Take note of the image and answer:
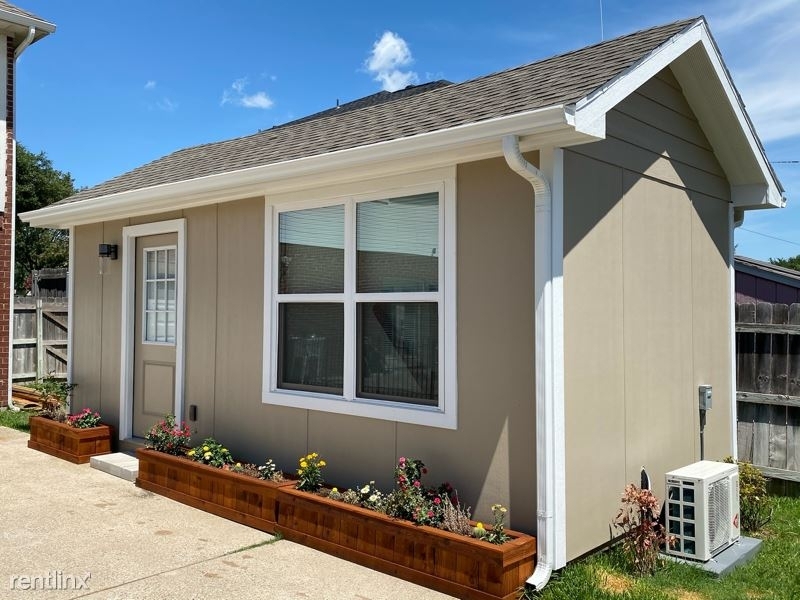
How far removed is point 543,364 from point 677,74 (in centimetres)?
273

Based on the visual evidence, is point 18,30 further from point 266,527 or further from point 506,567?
point 506,567

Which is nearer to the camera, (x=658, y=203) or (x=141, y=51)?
(x=658, y=203)

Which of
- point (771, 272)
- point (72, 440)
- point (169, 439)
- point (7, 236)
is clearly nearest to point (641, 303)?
point (169, 439)

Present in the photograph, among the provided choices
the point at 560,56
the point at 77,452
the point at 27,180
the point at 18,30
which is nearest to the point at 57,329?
the point at 18,30

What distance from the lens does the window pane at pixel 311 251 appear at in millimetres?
5027

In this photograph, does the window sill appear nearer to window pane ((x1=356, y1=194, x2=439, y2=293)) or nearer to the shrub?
window pane ((x1=356, y1=194, x2=439, y2=293))

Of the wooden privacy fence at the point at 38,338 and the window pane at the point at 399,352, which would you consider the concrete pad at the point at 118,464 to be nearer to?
the window pane at the point at 399,352

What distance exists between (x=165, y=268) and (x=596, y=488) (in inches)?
178

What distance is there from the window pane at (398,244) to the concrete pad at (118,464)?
9.48 ft

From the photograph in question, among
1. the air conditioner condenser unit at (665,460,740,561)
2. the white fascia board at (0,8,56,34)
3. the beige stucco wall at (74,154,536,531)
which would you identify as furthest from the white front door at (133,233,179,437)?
the white fascia board at (0,8,56,34)

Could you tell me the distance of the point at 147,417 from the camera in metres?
6.79

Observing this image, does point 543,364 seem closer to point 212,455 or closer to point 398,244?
point 398,244

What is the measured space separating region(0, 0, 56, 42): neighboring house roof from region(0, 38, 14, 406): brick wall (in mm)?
186

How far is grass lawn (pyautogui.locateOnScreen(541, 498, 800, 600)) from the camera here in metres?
3.57
